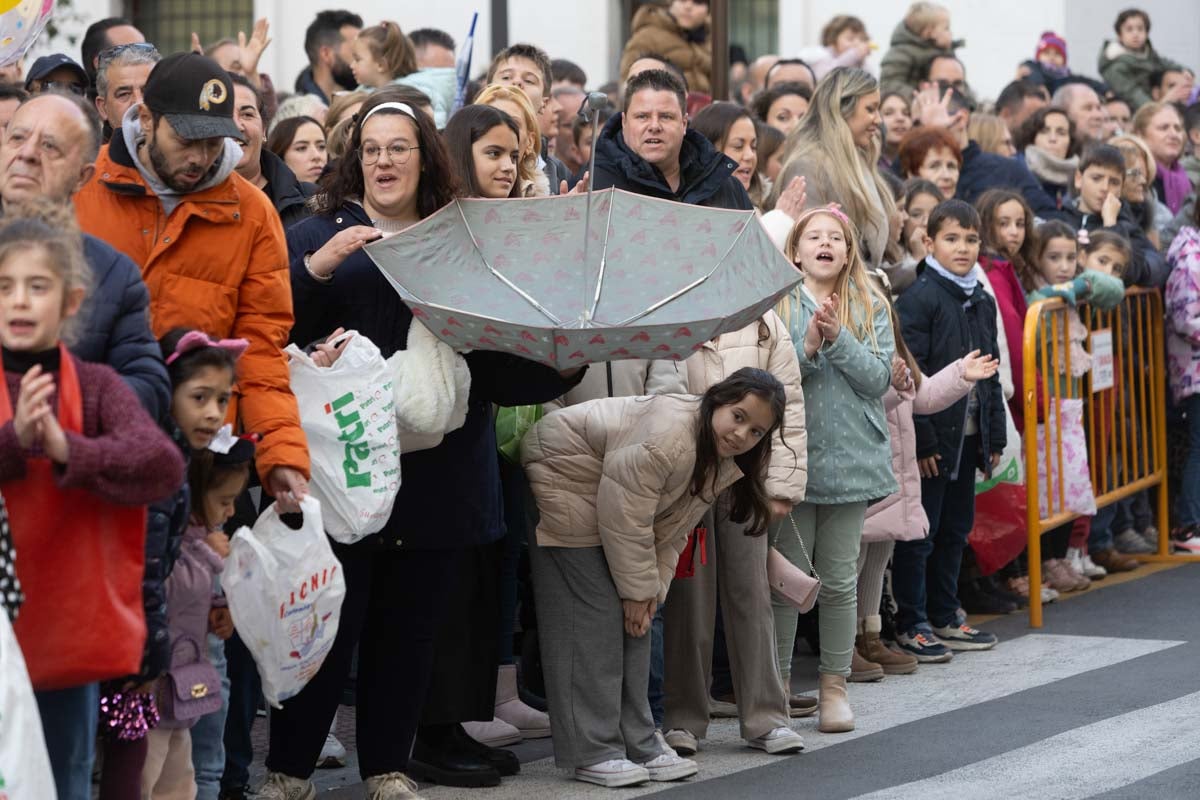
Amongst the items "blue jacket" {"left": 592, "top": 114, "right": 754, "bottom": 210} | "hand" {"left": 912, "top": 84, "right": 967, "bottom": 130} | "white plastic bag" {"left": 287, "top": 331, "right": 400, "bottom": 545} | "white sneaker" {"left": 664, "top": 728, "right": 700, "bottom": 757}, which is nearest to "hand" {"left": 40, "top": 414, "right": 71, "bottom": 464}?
"white plastic bag" {"left": 287, "top": 331, "right": 400, "bottom": 545}

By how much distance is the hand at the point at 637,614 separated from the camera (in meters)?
6.69

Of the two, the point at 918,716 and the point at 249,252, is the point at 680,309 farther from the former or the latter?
the point at 918,716

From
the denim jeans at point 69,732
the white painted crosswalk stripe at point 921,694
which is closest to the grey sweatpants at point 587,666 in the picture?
the white painted crosswalk stripe at point 921,694

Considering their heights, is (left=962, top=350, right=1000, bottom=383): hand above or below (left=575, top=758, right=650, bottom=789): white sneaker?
above

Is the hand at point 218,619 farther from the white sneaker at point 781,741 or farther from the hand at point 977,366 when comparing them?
the hand at point 977,366

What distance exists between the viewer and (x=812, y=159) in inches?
348

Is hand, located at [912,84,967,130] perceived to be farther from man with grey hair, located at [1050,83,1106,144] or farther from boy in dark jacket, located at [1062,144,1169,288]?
man with grey hair, located at [1050,83,1106,144]

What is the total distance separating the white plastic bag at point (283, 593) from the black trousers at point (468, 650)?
1.06 metres

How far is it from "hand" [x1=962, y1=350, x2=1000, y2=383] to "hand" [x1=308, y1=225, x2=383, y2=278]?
303cm

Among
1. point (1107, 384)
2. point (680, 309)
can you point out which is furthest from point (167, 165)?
point (1107, 384)

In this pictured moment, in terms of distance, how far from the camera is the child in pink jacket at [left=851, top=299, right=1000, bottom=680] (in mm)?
8258

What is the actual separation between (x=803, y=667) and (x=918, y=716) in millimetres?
1074

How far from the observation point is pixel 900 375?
26.8 feet

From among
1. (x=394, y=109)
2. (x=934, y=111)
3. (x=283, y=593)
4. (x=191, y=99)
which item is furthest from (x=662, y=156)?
(x=934, y=111)
